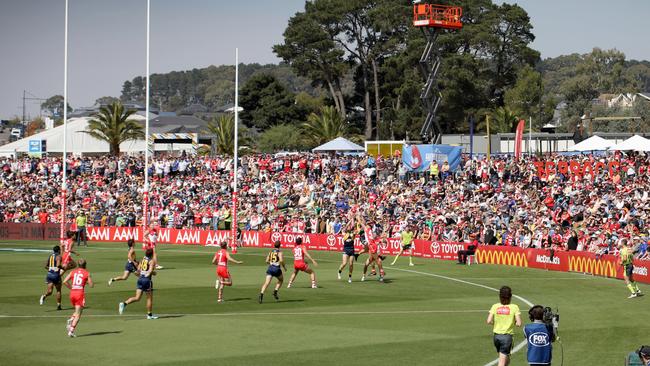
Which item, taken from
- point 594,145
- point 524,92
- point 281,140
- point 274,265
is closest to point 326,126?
point 281,140

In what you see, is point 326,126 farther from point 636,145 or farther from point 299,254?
point 299,254

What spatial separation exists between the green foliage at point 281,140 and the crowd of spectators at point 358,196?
31.9 metres

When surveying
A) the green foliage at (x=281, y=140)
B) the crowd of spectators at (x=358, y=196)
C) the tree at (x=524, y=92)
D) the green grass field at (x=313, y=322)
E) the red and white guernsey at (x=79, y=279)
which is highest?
the tree at (x=524, y=92)

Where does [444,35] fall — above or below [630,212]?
above

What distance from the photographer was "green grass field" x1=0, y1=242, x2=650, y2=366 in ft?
76.0

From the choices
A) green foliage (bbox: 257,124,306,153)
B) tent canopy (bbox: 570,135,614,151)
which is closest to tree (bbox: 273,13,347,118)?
green foliage (bbox: 257,124,306,153)

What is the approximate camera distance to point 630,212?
50719 millimetres

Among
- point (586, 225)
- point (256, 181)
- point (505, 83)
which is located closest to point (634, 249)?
point (586, 225)

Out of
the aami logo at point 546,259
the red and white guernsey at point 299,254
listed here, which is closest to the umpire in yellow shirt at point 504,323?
the red and white guernsey at point 299,254

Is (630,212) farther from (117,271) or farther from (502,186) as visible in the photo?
(117,271)

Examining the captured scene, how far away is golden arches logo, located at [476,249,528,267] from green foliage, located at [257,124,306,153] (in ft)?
210

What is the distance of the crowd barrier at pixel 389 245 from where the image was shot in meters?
45.9

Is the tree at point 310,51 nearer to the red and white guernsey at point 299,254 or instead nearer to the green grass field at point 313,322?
the green grass field at point 313,322

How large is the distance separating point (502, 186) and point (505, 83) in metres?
57.1
